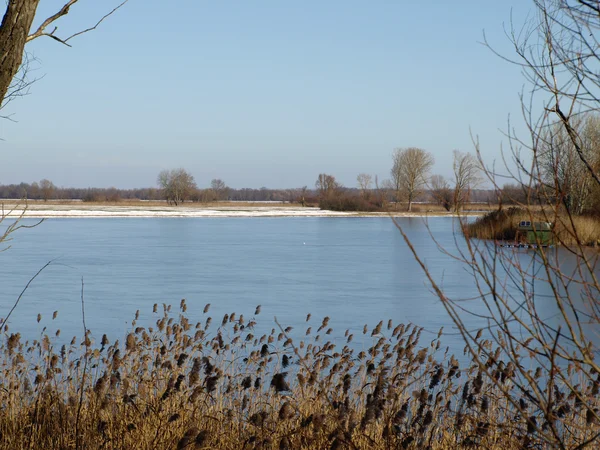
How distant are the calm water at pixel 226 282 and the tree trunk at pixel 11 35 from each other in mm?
3469

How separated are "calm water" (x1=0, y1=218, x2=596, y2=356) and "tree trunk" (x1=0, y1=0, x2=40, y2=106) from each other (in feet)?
11.4

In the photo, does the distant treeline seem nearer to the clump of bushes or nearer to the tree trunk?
the clump of bushes

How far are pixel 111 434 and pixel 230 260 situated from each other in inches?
608

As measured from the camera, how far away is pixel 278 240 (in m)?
27.8

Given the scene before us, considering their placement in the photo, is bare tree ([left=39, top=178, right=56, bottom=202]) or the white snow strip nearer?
the white snow strip

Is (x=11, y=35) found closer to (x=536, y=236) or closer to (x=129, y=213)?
(x=536, y=236)

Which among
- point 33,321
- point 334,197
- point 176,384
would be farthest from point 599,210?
point 334,197

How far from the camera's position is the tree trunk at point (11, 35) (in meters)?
2.87

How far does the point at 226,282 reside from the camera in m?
14.5

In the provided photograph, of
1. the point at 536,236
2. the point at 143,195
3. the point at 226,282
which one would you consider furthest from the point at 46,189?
the point at 536,236

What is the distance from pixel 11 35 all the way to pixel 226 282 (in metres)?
11.8

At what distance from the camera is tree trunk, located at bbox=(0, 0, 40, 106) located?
287 cm

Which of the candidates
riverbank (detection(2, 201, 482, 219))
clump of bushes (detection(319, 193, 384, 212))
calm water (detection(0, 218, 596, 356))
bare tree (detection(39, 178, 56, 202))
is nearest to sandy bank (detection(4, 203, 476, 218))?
riverbank (detection(2, 201, 482, 219))

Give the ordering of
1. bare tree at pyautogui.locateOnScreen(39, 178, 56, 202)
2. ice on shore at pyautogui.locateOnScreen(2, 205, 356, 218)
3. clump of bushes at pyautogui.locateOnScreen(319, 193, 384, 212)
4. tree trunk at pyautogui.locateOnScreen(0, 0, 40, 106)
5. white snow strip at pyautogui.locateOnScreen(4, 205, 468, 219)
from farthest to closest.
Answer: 1. bare tree at pyautogui.locateOnScreen(39, 178, 56, 202)
2. clump of bushes at pyautogui.locateOnScreen(319, 193, 384, 212)
3. ice on shore at pyautogui.locateOnScreen(2, 205, 356, 218)
4. white snow strip at pyautogui.locateOnScreen(4, 205, 468, 219)
5. tree trunk at pyautogui.locateOnScreen(0, 0, 40, 106)
